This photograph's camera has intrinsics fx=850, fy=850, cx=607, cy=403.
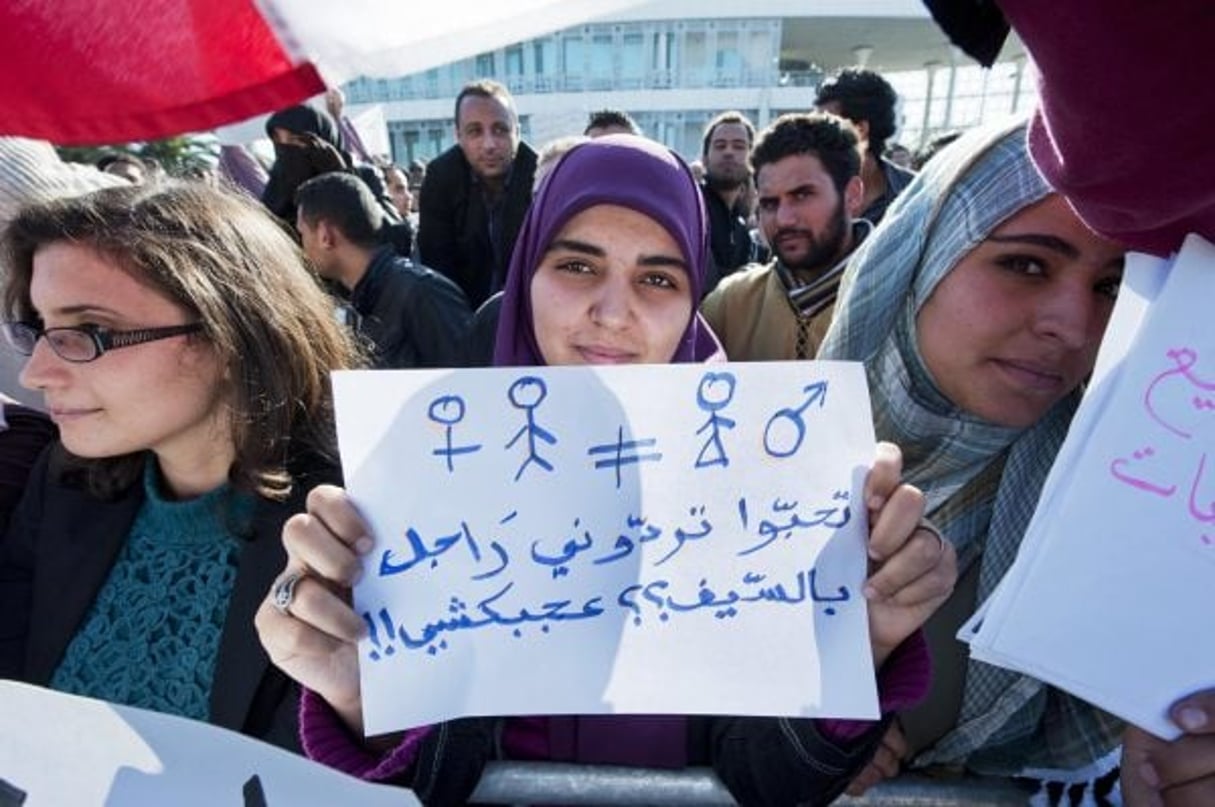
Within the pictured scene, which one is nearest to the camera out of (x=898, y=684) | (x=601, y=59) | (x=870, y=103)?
(x=898, y=684)

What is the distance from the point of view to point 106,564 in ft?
4.48

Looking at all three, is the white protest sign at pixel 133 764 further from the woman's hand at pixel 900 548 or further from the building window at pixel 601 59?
the building window at pixel 601 59

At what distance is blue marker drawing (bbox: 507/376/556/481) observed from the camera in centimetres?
83

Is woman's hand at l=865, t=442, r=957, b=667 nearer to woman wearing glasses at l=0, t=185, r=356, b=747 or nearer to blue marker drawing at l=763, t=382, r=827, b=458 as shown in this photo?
blue marker drawing at l=763, t=382, r=827, b=458

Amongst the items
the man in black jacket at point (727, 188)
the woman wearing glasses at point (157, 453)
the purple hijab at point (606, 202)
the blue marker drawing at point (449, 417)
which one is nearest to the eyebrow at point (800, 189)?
the man in black jacket at point (727, 188)

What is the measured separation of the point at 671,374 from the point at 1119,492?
0.39 meters

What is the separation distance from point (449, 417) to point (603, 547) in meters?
0.20

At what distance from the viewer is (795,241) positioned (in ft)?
9.02

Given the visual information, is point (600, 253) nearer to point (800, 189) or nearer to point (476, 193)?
point (800, 189)

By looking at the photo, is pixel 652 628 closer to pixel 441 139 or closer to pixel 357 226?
pixel 357 226

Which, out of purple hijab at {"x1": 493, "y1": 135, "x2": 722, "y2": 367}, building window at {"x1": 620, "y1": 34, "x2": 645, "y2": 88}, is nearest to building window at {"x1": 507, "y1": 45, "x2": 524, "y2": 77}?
building window at {"x1": 620, "y1": 34, "x2": 645, "y2": 88}

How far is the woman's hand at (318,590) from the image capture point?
83cm

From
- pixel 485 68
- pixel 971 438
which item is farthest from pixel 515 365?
pixel 485 68

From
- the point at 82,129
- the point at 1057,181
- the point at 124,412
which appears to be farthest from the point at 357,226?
the point at 1057,181
